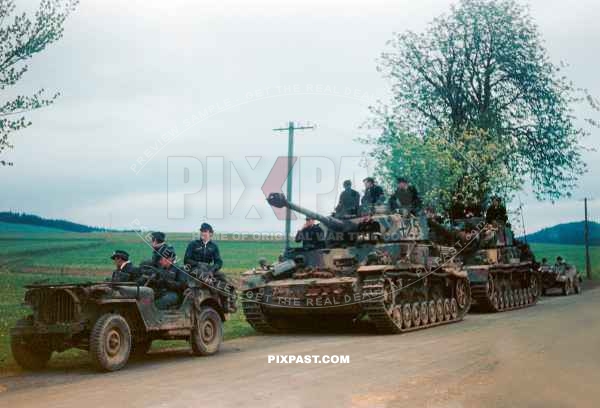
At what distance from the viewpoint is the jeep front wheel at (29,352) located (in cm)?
1118

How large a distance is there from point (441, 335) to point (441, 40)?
78.6 feet

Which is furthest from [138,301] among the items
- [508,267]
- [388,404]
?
[508,267]

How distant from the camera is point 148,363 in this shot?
12109 millimetres

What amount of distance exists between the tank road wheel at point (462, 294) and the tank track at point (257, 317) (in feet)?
18.6

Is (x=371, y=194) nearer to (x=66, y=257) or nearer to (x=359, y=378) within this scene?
(x=359, y=378)

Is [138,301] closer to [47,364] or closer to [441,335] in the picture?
[47,364]

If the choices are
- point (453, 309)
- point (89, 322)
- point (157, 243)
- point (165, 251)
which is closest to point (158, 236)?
point (157, 243)

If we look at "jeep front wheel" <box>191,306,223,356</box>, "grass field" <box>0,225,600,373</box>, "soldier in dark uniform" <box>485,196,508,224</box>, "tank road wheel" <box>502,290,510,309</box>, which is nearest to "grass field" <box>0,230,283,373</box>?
"grass field" <box>0,225,600,373</box>

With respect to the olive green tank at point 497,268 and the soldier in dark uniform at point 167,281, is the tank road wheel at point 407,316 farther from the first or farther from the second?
the soldier in dark uniform at point 167,281

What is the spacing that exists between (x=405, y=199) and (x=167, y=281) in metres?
8.82

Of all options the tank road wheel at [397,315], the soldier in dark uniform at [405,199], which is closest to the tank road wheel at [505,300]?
the soldier in dark uniform at [405,199]

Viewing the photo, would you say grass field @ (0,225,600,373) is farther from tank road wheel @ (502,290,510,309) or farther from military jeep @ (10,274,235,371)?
tank road wheel @ (502,290,510,309)

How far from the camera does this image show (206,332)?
43.1 ft

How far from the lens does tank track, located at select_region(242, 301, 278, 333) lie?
55.9ft
